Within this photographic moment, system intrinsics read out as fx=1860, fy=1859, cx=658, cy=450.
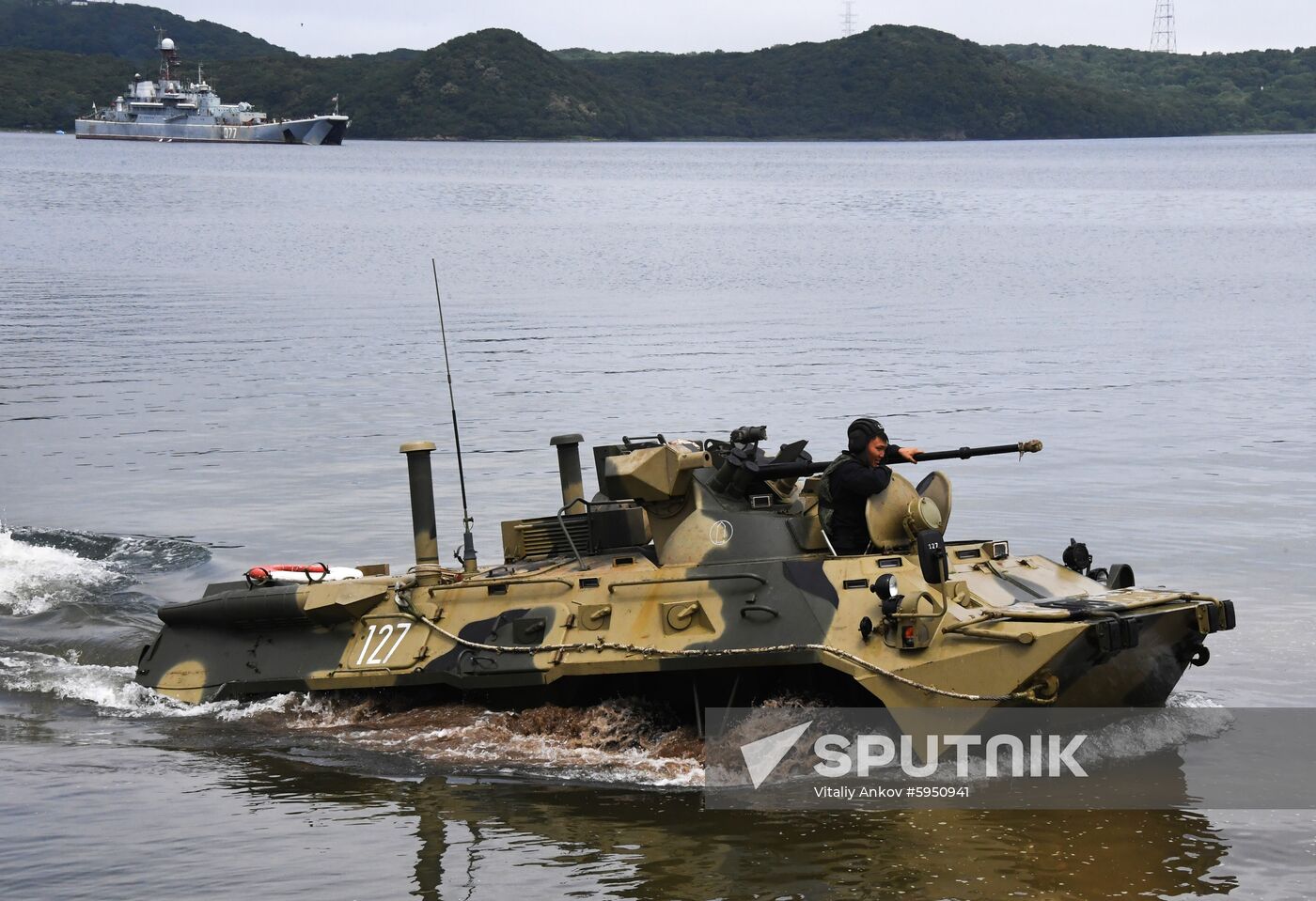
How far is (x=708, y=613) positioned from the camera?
14148mm

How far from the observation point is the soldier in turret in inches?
561

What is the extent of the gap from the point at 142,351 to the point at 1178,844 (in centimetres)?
2853

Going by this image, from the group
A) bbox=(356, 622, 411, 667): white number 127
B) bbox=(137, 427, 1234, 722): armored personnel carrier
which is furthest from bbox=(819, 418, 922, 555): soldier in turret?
bbox=(356, 622, 411, 667): white number 127

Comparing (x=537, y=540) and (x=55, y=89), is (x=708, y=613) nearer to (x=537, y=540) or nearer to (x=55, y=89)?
(x=537, y=540)

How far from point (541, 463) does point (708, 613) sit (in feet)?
42.3

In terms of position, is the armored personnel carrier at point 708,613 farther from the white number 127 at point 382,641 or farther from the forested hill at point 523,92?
the forested hill at point 523,92

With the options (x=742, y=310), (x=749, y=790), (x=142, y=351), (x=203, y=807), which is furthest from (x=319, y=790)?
(x=742, y=310)

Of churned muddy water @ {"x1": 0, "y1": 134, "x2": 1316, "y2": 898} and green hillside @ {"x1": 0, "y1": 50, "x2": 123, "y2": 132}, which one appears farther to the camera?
green hillside @ {"x1": 0, "y1": 50, "x2": 123, "y2": 132}

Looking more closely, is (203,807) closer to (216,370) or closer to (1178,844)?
(1178,844)

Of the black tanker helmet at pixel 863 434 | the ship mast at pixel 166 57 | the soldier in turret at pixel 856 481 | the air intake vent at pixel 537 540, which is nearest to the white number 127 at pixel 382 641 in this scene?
the air intake vent at pixel 537 540

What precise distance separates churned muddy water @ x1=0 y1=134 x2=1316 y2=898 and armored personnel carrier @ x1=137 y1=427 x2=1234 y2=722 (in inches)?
18.9

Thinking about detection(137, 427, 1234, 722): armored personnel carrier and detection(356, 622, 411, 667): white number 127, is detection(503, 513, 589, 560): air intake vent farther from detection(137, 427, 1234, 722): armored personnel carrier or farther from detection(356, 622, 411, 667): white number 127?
detection(356, 622, 411, 667): white number 127

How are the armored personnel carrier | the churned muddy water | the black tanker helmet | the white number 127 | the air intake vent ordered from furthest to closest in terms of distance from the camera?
the air intake vent < the white number 127 < the black tanker helmet < the armored personnel carrier < the churned muddy water

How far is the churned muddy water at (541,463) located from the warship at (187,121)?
3563 inches
